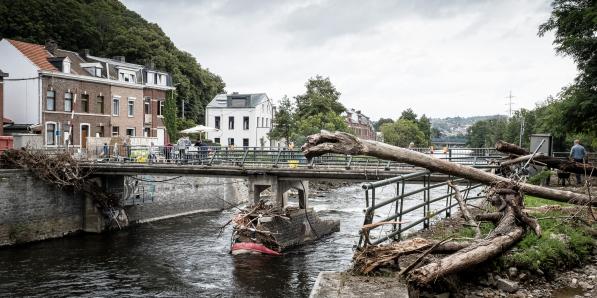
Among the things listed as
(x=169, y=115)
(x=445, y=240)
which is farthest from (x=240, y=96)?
(x=445, y=240)

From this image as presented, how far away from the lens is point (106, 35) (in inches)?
2874

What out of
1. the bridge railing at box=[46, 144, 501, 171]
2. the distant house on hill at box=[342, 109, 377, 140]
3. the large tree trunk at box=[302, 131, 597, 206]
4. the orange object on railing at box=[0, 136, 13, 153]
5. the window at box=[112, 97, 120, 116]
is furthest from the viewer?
the distant house on hill at box=[342, 109, 377, 140]

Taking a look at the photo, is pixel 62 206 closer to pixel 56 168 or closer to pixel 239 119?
pixel 56 168

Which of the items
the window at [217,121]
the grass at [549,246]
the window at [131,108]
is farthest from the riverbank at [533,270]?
the window at [217,121]

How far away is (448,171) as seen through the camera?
967cm

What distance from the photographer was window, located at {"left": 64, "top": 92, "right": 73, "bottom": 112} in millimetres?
38688

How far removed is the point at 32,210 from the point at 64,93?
49.2ft

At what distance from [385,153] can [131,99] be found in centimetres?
4019

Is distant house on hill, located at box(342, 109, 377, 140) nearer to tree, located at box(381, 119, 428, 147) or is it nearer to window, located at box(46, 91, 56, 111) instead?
tree, located at box(381, 119, 428, 147)

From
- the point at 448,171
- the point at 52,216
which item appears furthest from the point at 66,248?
the point at 448,171

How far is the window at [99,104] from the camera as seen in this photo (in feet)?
137

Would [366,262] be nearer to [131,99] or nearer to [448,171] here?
[448,171]

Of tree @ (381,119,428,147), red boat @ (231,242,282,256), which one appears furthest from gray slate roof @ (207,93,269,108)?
red boat @ (231,242,282,256)

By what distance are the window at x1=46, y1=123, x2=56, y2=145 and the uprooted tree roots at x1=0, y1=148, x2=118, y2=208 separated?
37.4 ft
